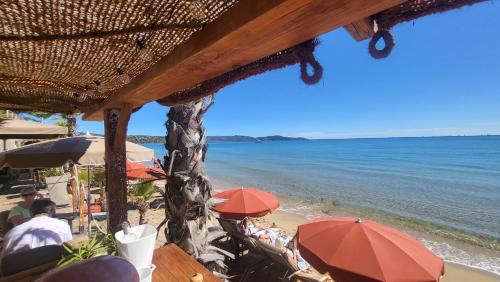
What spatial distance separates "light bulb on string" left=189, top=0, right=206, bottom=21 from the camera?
3.83ft

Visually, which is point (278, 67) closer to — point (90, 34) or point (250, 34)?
point (250, 34)

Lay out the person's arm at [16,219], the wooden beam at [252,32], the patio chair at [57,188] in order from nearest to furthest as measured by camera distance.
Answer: the wooden beam at [252,32] < the person's arm at [16,219] < the patio chair at [57,188]

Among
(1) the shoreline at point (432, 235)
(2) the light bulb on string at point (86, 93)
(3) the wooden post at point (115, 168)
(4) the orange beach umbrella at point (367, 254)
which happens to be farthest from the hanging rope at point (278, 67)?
(1) the shoreline at point (432, 235)

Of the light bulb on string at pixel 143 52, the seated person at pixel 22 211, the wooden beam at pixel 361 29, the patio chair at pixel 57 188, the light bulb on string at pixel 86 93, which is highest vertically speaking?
the light bulb on string at pixel 143 52

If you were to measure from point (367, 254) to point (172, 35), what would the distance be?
151 inches

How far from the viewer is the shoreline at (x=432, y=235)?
820cm

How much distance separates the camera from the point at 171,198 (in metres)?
4.26

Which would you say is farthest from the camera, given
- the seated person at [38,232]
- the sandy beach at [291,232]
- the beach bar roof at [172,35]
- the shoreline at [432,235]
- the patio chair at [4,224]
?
the shoreline at [432,235]

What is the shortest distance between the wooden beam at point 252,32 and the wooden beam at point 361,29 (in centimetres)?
17

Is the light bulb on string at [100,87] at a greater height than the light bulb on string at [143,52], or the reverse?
the light bulb on string at [143,52]

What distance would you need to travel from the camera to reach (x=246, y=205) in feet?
20.9

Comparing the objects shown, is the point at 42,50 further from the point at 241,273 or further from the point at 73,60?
the point at 241,273

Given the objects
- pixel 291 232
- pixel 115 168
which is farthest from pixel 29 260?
pixel 291 232

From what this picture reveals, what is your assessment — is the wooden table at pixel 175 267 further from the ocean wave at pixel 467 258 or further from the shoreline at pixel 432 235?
the ocean wave at pixel 467 258
